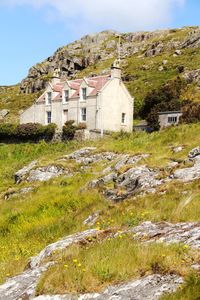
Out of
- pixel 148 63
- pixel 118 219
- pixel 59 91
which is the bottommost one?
pixel 118 219

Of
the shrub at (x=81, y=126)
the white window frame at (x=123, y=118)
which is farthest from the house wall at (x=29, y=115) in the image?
the white window frame at (x=123, y=118)

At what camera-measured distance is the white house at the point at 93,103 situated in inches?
2071

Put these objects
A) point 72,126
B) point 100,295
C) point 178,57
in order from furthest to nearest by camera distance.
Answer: point 178,57
point 72,126
point 100,295

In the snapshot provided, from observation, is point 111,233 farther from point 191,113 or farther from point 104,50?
point 104,50

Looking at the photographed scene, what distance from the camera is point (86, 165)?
29.8 metres

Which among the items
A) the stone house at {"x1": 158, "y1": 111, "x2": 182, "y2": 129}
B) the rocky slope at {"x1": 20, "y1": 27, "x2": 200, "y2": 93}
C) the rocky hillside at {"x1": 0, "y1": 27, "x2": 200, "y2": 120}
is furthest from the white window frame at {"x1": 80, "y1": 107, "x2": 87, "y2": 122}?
the rocky slope at {"x1": 20, "y1": 27, "x2": 200, "y2": 93}

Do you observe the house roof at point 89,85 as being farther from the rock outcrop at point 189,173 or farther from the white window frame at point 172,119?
the rock outcrop at point 189,173

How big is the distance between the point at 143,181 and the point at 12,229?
569cm

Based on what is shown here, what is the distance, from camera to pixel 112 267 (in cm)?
760

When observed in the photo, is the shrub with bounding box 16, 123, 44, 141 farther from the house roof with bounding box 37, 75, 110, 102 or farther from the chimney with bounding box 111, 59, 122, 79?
the chimney with bounding box 111, 59, 122, 79

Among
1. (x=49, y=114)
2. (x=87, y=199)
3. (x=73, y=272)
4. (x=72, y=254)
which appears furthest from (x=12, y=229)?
(x=49, y=114)

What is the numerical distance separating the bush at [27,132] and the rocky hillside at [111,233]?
27.4 metres

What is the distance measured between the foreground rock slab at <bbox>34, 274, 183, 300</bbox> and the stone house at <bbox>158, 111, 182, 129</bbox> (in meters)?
51.5

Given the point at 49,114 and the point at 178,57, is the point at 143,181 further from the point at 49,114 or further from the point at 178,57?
the point at 178,57
